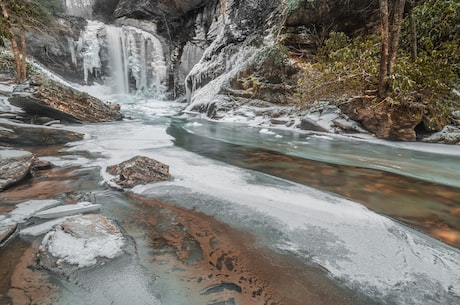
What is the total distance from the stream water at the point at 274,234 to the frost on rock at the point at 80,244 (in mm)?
86

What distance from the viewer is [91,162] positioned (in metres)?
3.30

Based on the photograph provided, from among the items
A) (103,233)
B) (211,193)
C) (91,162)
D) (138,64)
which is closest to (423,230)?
(211,193)

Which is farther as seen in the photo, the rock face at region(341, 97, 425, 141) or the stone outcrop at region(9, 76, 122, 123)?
the stone outcrop at region(9, 76, 122, 123)

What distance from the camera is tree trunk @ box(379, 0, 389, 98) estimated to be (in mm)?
4656

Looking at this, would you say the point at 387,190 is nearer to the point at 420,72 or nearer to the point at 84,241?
the point at 84,241

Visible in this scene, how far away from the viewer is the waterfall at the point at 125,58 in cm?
1780

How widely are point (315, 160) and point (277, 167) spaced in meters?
0.81

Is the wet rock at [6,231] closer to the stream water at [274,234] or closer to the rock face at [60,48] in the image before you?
the stream water at [274,234]

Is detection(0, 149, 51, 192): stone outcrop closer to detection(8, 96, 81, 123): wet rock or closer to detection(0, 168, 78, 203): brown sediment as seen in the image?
detection(0, 168, 78, 203): brown sediment

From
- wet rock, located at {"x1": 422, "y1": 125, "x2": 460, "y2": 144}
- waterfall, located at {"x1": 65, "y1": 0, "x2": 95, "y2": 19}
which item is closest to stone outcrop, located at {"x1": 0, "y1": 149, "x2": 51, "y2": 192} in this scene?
wet rock, located at {"x1": 422, "y1": 125, "x2": 460, "y2": 144}

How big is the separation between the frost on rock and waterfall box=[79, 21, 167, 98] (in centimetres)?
1898

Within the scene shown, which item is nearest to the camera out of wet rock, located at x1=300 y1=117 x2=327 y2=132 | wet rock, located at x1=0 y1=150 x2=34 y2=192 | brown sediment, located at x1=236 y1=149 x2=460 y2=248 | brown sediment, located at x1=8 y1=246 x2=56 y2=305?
brown sediment, located at x1=8 y1=246 x2=56 y2=305

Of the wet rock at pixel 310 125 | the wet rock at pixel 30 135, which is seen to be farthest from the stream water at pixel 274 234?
the wet rock at pixel 310 125

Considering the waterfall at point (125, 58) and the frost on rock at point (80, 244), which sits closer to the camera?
the frost on rock at point (80, 244)
